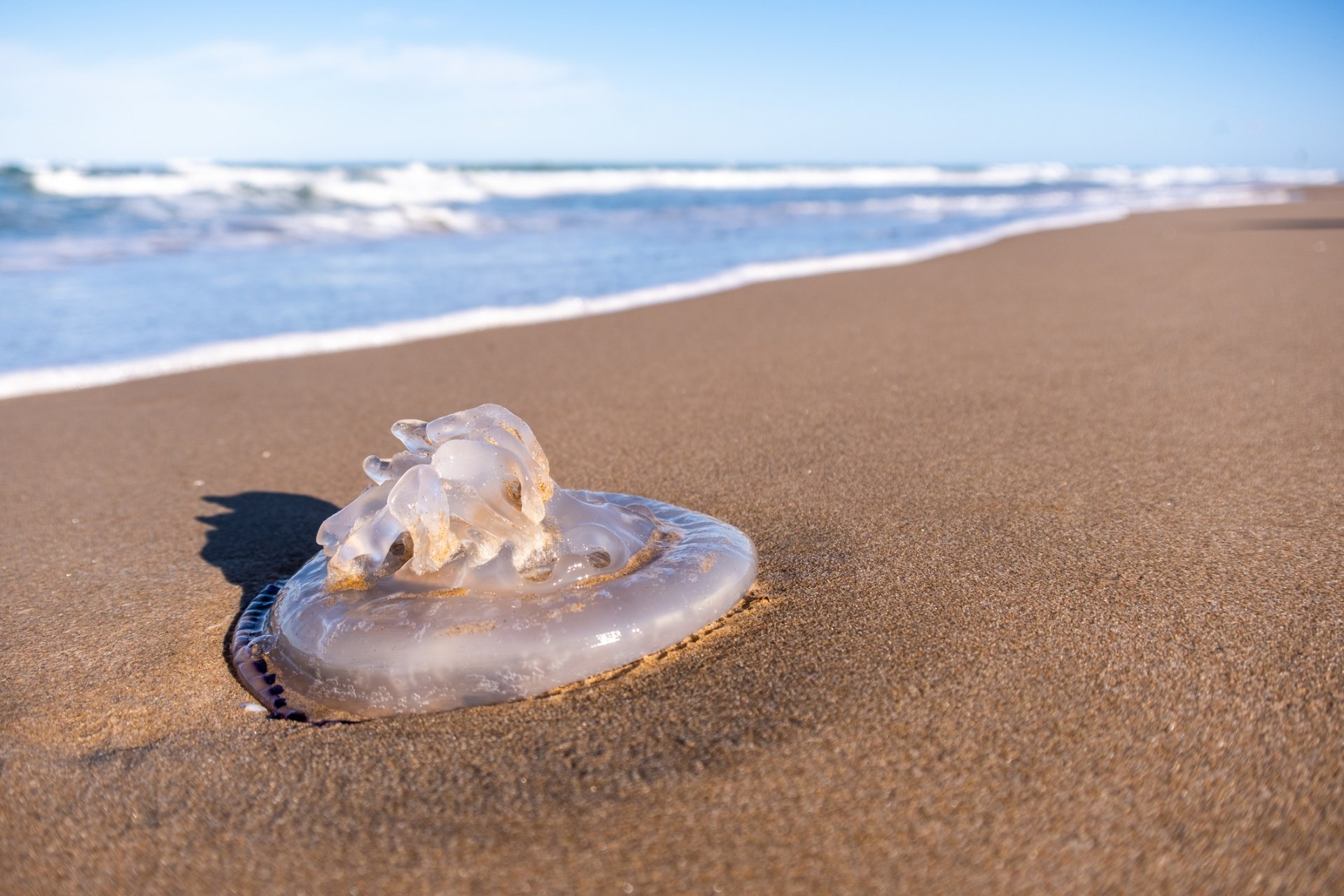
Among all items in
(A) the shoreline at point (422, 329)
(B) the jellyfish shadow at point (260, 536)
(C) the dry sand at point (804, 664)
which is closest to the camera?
(C) the dry sand at point (804, 664)

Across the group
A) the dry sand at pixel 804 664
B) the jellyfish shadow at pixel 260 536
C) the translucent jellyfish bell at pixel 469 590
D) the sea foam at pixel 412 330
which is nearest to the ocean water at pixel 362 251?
the sea foam at pixel 412 330

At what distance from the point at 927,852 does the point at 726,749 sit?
1.15 feet

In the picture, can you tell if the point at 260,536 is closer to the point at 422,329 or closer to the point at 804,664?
the point at 804,664

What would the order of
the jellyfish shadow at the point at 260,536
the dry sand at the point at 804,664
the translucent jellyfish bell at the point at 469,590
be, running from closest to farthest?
1. the dry sand at the point at 804,664
2. the translucent jellyfish bell at the point at 469,590
3. the jellyfish shadow at the point at 260,536

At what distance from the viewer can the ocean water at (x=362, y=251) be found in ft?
18.4

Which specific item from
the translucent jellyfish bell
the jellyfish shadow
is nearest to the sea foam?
the jellyfish shadow

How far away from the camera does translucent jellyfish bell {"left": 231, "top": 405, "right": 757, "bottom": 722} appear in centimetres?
172

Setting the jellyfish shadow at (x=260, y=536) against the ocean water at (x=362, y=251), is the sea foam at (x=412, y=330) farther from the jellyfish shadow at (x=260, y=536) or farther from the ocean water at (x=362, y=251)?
the jellyfish shadow at (x=260, y=536)

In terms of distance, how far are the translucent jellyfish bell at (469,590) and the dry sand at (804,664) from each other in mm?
70

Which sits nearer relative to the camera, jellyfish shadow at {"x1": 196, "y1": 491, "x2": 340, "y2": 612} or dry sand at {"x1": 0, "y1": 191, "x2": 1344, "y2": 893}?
dry sand at {"x1": 0, "y1": 191, "x2": 1344, "y2": 893}

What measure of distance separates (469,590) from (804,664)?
634 millimetres

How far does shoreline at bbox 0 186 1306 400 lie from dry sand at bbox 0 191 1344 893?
0.73 m

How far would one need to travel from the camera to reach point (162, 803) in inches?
58.2

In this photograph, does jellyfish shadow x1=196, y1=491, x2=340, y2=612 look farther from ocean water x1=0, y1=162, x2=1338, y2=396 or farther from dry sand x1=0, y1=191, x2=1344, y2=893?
ocean water x1=0, y1=162, x2=1338, y2=396
